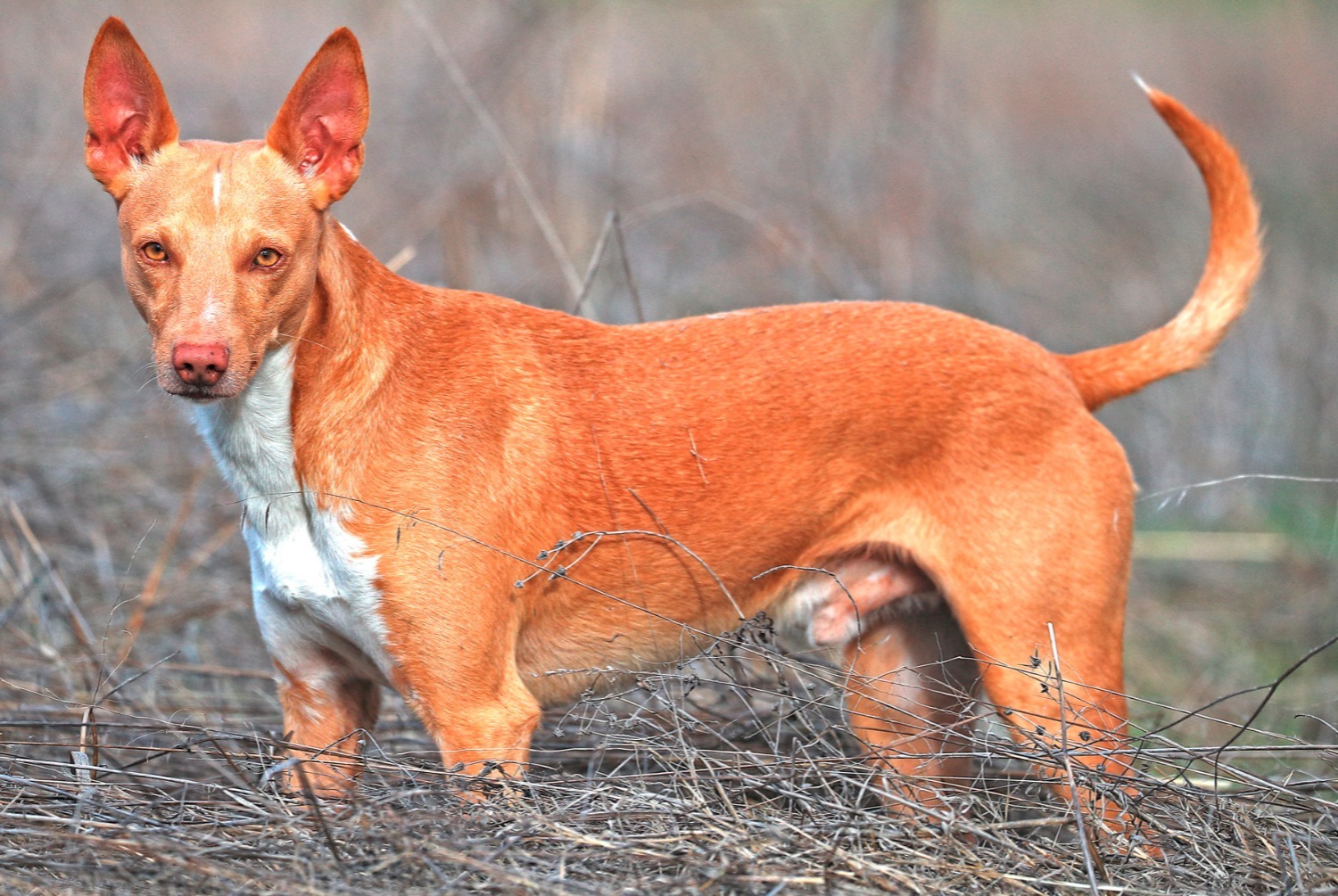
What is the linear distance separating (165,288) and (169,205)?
0.63ft

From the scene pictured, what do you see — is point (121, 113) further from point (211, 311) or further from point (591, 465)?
point (591, 465)

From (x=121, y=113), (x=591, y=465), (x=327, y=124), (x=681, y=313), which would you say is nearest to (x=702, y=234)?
(x=681, y=313)

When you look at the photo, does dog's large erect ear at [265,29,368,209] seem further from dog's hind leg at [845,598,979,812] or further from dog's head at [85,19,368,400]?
dog's hind leg at [845,598,979,812]

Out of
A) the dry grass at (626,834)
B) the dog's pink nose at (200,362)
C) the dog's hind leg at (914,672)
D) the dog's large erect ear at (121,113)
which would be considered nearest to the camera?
the dry grass at (626,834)

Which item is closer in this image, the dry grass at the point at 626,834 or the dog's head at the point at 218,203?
the dry grass at the point at 626,834

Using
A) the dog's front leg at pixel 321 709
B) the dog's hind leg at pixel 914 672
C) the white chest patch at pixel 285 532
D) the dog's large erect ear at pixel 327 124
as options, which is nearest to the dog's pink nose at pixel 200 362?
the white chest patch at pixel 285 532

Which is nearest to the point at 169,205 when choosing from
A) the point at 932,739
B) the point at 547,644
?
the point at 547,644

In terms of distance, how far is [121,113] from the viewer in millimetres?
3139

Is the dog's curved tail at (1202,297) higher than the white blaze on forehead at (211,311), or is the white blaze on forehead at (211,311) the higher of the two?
the white blaze on forehead at (211,311)

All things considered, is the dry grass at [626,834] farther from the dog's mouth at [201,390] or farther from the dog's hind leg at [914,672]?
the dog's mouth at [201,390]

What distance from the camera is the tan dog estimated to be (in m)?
3.13

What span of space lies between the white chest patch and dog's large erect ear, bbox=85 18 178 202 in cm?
57

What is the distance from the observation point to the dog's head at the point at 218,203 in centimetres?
286

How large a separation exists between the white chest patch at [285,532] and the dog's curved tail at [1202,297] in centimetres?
209
